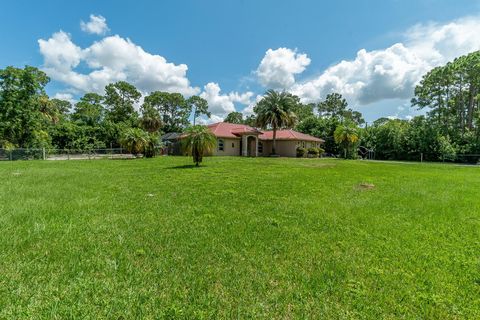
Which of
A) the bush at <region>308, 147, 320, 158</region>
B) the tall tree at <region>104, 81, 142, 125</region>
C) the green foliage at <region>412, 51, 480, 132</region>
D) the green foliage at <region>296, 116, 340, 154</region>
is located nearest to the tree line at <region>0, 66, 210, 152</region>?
the tall tree at <region>104, 81, 142, 125</region>

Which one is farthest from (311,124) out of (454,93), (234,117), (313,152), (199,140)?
(199,140)

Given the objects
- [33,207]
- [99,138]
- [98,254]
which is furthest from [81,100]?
[98,254]

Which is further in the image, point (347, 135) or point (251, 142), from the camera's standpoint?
point (251, 142)

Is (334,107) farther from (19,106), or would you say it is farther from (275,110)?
(19,106)

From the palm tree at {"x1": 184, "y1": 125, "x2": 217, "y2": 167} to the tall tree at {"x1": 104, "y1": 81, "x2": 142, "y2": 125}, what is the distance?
119ft

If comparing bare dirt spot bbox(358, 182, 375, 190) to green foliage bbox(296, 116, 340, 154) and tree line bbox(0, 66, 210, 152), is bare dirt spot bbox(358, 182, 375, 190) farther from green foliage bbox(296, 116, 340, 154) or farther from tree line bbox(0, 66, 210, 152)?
green foliage bbox(296, 116, 340, 154)

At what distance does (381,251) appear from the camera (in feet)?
14.0

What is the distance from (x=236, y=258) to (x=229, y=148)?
1112 inches

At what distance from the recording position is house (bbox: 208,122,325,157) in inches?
1237

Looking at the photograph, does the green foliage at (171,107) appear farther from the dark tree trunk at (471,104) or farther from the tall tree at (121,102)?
the dark tree trunk at (471,104)

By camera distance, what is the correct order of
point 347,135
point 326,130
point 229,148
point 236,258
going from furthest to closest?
point 326,130 → point 229,148 → point 347,135 → point 236,258

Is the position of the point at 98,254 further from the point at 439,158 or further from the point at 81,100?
the point at 81,100

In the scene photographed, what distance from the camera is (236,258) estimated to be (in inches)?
152

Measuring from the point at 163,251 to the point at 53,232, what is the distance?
Answer: 7.72 ft
